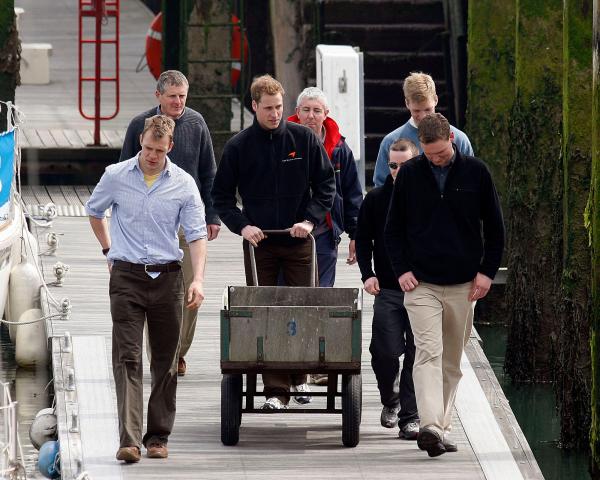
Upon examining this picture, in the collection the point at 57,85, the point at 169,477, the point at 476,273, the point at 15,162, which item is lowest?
the point at 169,477

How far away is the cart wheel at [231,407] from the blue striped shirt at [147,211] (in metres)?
0.65

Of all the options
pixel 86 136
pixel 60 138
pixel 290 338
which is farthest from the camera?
pixel 86 136

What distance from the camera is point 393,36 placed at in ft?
66.1

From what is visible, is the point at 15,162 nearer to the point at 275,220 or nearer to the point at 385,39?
the point at 275,220

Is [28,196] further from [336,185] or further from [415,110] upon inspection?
[415,110]

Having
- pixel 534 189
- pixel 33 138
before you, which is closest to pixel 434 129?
pixel 534 189

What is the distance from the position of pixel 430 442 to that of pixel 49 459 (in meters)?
2.05

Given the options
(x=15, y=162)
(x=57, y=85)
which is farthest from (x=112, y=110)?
(x=15, y=162)

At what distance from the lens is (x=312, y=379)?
383 inches

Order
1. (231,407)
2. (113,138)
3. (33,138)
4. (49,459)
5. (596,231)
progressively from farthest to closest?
(113,138), (33,138), (596,231), (49,459), (231,407)

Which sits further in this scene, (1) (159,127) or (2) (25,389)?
(2) (25,389)

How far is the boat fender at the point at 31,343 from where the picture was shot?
1248cm

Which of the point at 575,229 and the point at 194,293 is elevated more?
the point at 575,229

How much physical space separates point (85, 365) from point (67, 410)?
3.35ft
